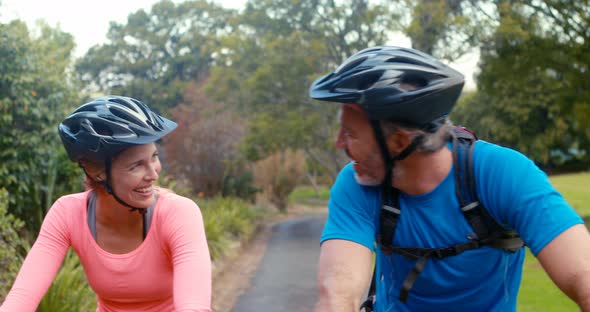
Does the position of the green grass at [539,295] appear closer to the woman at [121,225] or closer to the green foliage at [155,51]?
the woman at [121,225]

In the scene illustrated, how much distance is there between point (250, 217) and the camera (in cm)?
2317

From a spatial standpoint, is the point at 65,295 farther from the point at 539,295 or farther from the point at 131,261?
the point at 539,295

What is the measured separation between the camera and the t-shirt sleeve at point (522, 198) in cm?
183

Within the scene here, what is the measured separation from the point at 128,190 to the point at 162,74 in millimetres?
48241

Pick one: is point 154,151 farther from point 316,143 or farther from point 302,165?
point 302,165

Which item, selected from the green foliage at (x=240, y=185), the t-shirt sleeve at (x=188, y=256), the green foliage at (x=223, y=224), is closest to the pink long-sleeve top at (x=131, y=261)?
the t-shirt sleeve at (x=188, y=256)

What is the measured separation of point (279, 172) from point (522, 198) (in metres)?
28.8

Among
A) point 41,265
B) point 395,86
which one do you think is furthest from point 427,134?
point 41,265

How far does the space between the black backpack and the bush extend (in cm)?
2788

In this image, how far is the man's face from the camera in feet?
Result: 6.56

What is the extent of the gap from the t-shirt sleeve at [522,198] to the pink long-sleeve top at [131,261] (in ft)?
3.76

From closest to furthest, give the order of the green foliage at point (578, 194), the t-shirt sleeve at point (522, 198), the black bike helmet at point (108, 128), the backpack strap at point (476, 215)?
the t-shirt sleeve at point (522, 198)
the backpack strap at point (476, 215)
the black bike helmet at point (108, 128)
the green foliage at point (578, 194)

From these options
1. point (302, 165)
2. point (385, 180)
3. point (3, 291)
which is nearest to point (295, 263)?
point (3, 291)

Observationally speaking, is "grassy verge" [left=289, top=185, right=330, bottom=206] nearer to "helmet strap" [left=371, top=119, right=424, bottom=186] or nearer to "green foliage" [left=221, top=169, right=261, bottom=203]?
"green foliage" [left=221, top=169, right=261, bottom=203]
